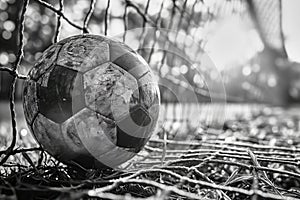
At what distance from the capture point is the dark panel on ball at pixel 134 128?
173cm

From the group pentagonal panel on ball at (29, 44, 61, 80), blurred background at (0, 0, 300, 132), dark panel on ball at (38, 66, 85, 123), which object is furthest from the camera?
blurred background at (0, 0, 300, 132)

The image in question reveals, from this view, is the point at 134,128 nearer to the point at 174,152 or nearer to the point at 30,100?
the point at 30,100

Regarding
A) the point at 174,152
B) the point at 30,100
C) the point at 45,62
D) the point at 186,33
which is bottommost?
the point at 174,152

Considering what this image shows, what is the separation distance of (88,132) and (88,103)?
120 mm

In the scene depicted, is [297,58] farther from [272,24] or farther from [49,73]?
[49,73]

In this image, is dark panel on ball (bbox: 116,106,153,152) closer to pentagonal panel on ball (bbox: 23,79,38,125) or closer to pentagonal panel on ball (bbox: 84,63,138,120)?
pentagonal panel on ball (bbox: 84,63,138,120)

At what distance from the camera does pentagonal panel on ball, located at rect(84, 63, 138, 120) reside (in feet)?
5.50

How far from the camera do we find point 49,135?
67.6 inches

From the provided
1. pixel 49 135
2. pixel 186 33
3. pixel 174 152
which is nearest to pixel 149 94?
pixel 49 135

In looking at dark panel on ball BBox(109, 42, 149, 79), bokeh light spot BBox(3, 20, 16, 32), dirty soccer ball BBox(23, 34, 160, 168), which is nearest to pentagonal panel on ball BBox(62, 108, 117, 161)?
dirty soccer ball BBox(23, 34, 160, 168)

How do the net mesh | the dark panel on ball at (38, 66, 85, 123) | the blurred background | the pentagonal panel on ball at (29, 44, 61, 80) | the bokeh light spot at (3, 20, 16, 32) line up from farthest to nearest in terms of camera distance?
the bokeh light spot at (3, 20, 16, 32) → the blurred background → the pentagonal panel on ball at (29, 44, 61, 80) → the dark panel on ball at (38, 66, 85, 123) → the net mesh

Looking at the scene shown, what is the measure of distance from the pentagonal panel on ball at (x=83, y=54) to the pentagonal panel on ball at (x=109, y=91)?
4cm

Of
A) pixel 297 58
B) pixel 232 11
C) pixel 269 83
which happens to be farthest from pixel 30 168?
pixel 269 83

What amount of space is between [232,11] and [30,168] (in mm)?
4000
